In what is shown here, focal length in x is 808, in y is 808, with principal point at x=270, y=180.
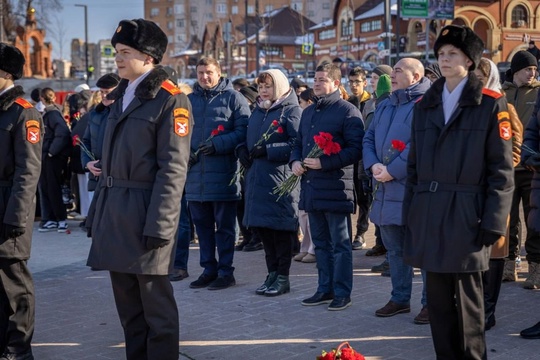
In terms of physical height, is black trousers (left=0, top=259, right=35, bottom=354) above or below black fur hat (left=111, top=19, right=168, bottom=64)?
below

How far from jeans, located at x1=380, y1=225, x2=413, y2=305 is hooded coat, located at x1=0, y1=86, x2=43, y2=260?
9.35ft

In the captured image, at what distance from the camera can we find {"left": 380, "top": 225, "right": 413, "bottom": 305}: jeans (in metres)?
6.69

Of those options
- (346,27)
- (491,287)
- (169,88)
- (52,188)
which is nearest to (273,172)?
(491,287)

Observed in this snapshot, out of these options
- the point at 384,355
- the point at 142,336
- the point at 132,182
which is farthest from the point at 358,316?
the point at 132,182

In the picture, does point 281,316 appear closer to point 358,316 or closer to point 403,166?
point 358,316

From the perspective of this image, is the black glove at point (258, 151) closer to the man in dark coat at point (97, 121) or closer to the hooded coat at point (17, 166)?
the hooded coat at point (17, 166)

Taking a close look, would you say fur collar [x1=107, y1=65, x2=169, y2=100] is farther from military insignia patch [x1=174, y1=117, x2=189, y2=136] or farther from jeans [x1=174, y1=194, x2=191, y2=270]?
jeans [x1=174, y1=194, x2=191, y2=270]

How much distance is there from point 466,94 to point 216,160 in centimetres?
356

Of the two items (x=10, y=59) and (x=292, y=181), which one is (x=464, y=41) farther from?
(x=10, y=59)

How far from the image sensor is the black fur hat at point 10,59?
5.62 m

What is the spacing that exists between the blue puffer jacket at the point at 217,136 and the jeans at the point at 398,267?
6.09ft

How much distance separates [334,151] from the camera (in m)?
6.87

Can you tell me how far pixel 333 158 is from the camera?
6.88m

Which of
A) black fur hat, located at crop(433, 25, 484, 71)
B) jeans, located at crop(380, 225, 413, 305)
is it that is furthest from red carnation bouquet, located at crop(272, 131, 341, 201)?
black fur hat, located at crop(433, 25, 484, 71)
